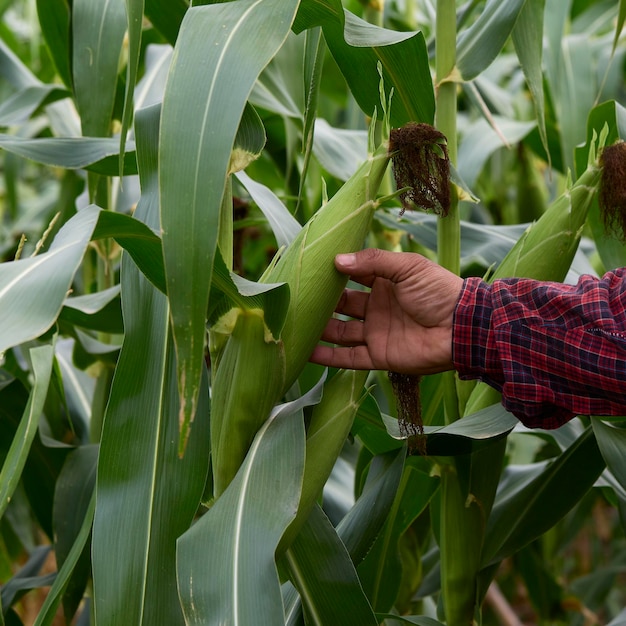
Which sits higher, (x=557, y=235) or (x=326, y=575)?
(x=557, y=235)

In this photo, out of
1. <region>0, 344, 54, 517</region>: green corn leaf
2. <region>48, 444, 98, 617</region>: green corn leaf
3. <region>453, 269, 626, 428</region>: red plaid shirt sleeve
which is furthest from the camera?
<region>48, 444, 98, 617</region>: green corn leaf

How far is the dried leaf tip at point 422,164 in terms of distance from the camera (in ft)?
2.30

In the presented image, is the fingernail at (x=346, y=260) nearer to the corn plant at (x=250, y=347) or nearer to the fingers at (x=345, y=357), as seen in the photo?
the corn plant at (x=250, y=347)

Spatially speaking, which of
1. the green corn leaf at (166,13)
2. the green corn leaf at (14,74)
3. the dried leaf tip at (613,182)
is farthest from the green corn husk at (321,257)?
the green corn leaf at (14,74)

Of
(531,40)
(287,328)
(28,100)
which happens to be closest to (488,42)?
(531,40)

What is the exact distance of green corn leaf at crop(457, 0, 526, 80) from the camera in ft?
2.86

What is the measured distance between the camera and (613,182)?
79 cm

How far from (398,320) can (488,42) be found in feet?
1.03

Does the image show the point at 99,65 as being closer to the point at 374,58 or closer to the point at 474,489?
the point at 374,58

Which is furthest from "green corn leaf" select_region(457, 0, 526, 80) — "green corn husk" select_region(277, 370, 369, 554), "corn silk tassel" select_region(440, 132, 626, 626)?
"green corn husk" select_region(277, 370, 369, 554)

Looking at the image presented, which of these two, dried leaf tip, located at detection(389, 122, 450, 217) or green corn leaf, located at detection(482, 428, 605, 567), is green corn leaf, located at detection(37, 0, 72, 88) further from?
green corn leaf, located at detection(482, 428, 605, 567)

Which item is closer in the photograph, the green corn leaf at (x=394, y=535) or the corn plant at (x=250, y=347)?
the corn plant at (x=250, y=347)

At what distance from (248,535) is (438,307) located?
0.30 metres

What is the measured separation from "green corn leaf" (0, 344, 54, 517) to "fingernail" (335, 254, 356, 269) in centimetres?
25
